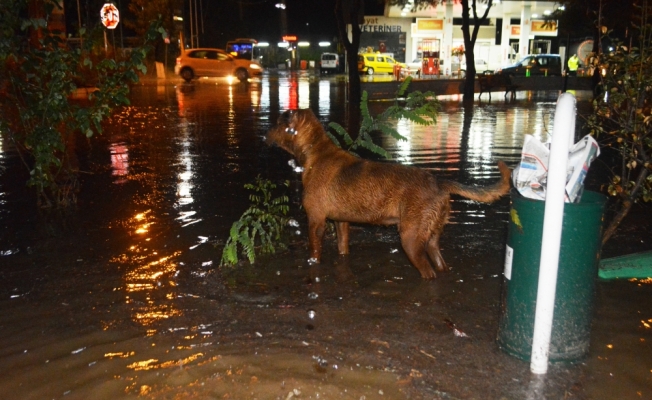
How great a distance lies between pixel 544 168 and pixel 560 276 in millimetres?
679

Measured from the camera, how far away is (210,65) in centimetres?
4103

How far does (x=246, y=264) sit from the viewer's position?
5.83 meters

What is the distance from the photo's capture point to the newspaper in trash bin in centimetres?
360

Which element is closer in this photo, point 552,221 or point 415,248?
point 552,221

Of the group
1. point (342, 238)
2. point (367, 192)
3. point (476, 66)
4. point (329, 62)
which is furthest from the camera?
point (329, 62)

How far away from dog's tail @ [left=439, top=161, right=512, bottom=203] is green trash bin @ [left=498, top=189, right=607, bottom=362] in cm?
52

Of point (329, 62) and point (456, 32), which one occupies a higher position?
point (456, 32)

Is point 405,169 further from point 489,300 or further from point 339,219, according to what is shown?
point 489,300

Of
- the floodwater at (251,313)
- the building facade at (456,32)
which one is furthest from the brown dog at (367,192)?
the building facade at (456,32)

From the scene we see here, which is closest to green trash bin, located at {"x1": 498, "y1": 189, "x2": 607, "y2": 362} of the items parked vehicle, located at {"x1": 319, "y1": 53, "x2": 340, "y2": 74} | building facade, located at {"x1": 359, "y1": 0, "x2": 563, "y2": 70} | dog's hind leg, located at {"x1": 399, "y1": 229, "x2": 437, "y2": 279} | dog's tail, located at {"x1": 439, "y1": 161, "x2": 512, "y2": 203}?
dog's tail, located at {"x1": 439, "y1": 161, "x2": 512, "y2": 203}

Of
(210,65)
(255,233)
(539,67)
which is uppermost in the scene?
(210,65)

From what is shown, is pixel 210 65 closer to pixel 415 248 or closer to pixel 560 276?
pixel 415 248

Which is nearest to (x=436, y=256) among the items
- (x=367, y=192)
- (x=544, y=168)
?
(x=367, y=192)

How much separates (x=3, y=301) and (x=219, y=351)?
86.2 inches
